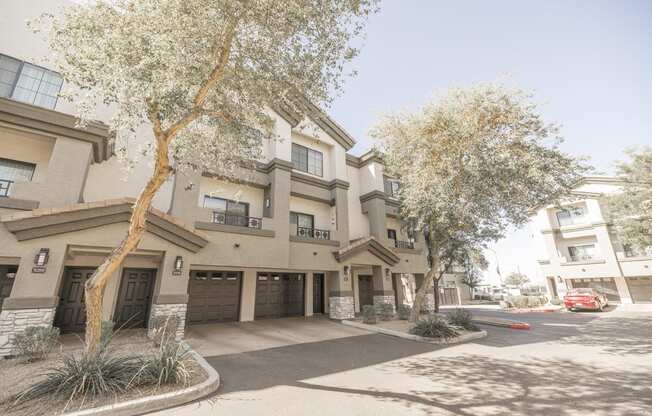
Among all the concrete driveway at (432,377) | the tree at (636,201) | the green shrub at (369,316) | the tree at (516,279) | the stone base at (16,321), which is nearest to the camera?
the concrete driveway at (432,377)

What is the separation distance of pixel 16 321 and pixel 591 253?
39.9 meters

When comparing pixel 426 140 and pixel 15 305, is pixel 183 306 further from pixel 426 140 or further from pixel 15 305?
pixel 426 140

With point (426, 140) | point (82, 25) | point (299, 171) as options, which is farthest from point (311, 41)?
point (299, 171)

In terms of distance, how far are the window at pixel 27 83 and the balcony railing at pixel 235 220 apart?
6.92 m

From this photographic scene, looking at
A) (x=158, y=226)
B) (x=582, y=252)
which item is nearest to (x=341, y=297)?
(x=158, y=226)

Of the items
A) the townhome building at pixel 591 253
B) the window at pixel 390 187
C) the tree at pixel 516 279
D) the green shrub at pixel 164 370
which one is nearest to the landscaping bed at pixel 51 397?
the green shrub at pixel 164 370

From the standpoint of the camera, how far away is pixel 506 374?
22.5 ft

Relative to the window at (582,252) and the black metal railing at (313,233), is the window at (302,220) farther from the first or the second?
the window at (582,252)

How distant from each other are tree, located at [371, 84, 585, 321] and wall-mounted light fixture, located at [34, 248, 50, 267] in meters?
13.7

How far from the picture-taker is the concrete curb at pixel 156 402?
4323 millimetres

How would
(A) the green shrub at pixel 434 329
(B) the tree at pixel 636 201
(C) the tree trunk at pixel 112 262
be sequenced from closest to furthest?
(C) the tree trunk at pixel 112 262 → (A) the green shrub at pixel 434 329 → (B) the tree at pixel 636 201

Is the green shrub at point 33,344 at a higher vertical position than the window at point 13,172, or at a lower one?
lower

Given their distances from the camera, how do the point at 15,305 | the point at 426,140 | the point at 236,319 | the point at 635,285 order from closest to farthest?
the point at 15,305 → the point at 426,140 → the point at 236,319 → the point at 635,285

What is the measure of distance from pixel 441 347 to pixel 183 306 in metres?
9.44
